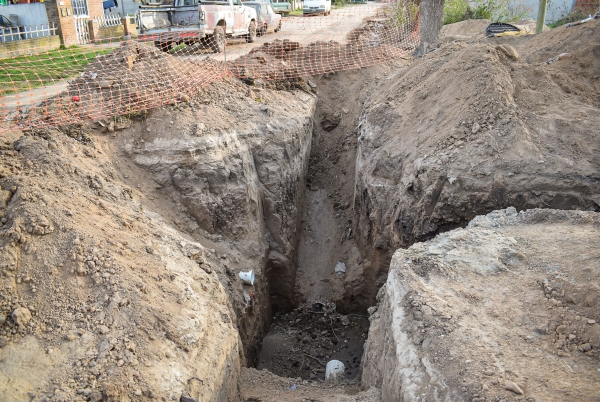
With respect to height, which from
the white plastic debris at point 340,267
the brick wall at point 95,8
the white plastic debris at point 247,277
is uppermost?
the brick wall at point 95,8

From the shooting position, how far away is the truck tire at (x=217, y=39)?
39.8ft

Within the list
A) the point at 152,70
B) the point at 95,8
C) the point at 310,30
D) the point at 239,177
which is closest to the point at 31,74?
the point at 152,70

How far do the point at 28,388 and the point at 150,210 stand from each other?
9.74 feet

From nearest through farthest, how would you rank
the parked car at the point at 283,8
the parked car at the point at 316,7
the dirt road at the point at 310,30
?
the dirt road at the point at 310,30 → the parked car at the point at 283,8 → the parked car at the point at 316,7

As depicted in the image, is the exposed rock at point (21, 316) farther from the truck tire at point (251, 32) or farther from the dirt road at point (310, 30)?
the truck tire at point (251, 32)

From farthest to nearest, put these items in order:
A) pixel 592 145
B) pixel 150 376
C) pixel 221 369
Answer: pixel 592 145 → pixel 221 369 → pixel 150 376

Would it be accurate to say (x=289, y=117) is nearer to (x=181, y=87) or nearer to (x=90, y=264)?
(x=181, y=87)

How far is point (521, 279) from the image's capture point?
407 centimetres

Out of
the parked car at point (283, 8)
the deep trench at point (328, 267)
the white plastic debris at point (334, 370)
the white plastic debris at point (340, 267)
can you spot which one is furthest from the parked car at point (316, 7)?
the white plastic debris at point (334, 370)

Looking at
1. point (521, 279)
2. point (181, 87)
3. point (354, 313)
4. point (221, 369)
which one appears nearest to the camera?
point (521, 279)

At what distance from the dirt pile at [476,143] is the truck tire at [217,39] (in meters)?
5.66

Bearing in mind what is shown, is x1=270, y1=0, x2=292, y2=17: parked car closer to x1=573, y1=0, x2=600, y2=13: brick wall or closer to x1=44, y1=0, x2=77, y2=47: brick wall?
x1=44, y1=0, x2=77, y2=47: brick wall

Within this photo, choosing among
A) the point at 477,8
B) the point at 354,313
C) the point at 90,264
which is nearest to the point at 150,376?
the point at 90,264

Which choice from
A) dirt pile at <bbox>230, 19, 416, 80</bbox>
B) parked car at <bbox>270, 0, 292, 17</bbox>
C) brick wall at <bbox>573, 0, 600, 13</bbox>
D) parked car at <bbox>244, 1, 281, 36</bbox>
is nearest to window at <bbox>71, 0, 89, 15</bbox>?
parked car at <bbox>244, 1, 281, 36</bbox>
